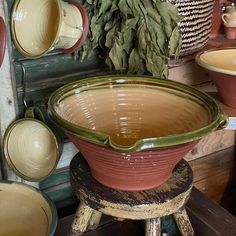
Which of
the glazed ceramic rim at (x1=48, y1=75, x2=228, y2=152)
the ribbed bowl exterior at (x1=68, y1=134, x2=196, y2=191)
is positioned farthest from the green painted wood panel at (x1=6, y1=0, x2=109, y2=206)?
the ribbed bowl exterior at (x1=68, y1=134, x2=196, y2=191)

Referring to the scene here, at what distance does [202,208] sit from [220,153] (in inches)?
21.9

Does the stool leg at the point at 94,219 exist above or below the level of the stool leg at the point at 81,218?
below

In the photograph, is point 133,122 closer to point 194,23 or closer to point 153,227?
point 153,227

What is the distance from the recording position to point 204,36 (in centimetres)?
121

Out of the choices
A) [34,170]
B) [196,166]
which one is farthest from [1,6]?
[196,166]

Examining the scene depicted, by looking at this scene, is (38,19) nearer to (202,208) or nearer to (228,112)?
(228,112)

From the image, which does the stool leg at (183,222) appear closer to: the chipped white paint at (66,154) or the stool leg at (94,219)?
the stool leg at (94,219)

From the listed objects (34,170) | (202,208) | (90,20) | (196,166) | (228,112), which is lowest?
(196,166)

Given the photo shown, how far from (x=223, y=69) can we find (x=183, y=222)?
0.36 m

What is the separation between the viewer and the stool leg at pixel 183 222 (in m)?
0.91

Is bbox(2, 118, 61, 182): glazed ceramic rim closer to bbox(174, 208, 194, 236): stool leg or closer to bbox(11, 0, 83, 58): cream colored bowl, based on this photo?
bbox(11, 0, 83, 58): cream colored bowl

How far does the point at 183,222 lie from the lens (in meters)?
0.91

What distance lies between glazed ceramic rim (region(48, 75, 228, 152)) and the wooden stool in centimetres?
15

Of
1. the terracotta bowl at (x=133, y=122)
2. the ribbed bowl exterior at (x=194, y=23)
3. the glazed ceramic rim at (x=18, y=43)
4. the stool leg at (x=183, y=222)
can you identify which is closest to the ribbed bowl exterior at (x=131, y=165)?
the terracotta bowl at (x=133, y=122)
